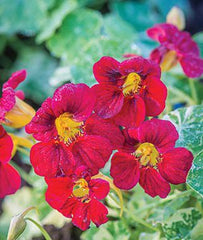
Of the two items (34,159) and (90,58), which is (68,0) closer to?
(90,58)

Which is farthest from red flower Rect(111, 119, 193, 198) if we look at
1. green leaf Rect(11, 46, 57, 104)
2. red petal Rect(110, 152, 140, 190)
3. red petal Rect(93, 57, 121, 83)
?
green leaf Rect(11, 46, 57, 104)

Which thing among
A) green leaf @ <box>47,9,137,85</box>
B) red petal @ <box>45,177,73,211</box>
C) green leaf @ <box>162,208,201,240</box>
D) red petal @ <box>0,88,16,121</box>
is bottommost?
green leaf @ <box>162,208,201,240</box>

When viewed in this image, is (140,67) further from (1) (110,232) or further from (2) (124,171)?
(1) (110,232)

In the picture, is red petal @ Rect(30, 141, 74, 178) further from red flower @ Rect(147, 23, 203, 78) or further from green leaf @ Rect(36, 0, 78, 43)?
green leaf @ Rect(36, 0, 78, 43)

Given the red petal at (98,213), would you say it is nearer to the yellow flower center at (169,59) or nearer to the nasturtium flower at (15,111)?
the nasturtium flower at (15,111)

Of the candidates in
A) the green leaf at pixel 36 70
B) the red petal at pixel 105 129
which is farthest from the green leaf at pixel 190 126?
the green leaf at pixel 36 70

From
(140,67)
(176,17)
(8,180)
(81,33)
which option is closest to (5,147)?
(8,180)

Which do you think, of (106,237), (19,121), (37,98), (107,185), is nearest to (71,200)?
(107,185)
